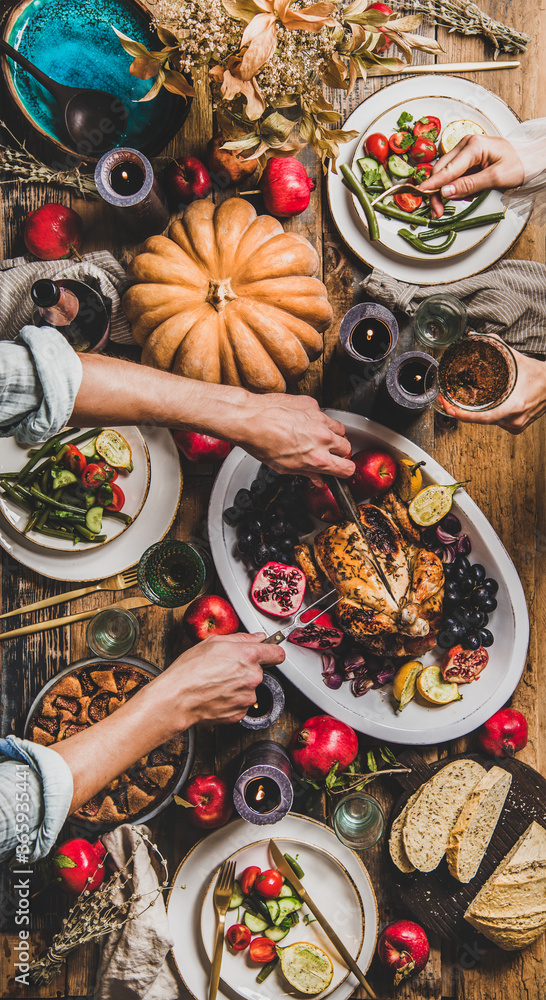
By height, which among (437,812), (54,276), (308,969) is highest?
(54,276)

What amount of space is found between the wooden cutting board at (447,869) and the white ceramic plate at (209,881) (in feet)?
0.51

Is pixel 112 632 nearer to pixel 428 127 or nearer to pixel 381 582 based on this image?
pixel 381 582

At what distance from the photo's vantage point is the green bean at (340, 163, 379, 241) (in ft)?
6.57

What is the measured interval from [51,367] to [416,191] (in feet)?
4.34

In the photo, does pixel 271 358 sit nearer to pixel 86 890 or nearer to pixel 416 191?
pixel 416 191

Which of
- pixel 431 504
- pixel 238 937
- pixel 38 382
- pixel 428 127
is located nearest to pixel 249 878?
pixel 238 937

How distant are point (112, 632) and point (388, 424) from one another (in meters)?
1.13

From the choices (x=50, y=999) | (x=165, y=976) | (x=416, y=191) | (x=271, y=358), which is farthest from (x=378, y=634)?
(x=50, y=999)

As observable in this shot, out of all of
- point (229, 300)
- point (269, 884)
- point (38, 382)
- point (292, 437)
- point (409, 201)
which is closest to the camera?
point (38, 382)

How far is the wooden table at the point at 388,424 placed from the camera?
2.04 meters

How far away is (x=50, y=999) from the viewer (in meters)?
2.03

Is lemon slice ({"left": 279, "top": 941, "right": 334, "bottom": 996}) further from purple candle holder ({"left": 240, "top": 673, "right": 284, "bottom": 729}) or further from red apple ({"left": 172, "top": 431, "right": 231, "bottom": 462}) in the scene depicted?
red apple ({"left": 172, "top": 431, "right": 231, "bottom": 462})

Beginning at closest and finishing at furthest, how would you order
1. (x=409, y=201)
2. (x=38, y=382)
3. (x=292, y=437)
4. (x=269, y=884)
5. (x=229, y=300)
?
(x=38, y=382) < (x=292, y=437) < (x=229, y=300) < (x=269, y=884) < (x=409, y=201)

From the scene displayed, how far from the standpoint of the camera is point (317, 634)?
198 cm
